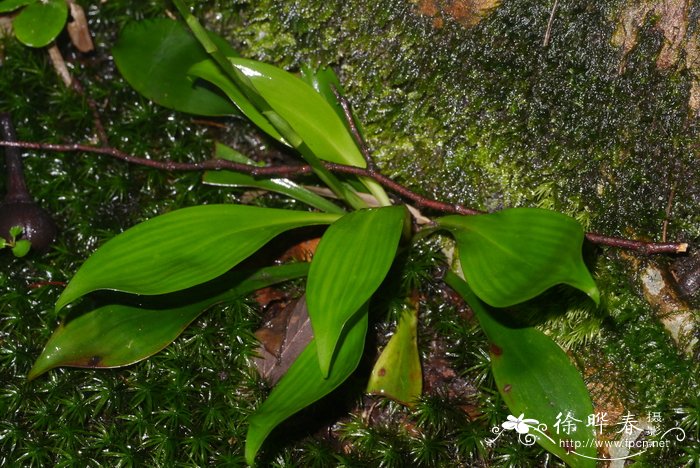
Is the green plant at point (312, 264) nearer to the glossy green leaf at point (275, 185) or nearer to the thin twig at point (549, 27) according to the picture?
the glossy green leaf at point (275, 185)

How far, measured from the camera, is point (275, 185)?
2230 mm

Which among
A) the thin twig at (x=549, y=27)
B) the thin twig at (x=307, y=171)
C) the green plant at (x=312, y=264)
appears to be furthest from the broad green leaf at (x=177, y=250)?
the thin twig at (x=549, y=27)

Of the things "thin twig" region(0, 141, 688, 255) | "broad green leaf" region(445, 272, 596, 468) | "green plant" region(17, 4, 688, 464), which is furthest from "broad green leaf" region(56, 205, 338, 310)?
"broad green leaf" region(445, 272, 596, 468)

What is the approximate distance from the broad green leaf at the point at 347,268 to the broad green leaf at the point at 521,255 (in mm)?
208

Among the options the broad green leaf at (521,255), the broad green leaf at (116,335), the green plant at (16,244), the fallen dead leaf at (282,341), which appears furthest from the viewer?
the green plant at (16,244)

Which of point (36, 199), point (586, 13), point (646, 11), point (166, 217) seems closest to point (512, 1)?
point (586, 13)

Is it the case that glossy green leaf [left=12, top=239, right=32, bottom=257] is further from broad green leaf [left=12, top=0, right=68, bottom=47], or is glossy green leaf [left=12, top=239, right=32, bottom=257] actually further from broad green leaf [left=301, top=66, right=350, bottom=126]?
broad green leaf [left=301, top=66, right=350, bottom=126]

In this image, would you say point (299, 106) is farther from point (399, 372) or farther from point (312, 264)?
point (399, 372)

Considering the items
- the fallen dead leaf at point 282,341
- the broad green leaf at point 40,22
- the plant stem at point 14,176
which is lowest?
the fallen dead leaf at point 282,341

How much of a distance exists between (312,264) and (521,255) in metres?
0.50

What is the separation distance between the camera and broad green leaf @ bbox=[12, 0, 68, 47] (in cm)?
231

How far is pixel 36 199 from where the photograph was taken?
2299 millimetres

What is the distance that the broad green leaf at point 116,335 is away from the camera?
1877 mm

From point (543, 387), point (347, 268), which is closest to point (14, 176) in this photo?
point (347, 268)
